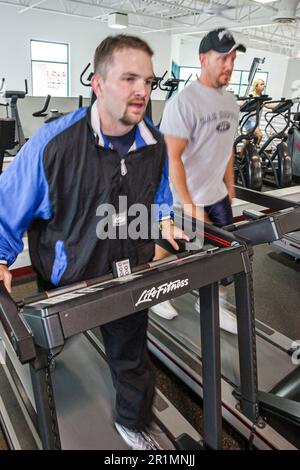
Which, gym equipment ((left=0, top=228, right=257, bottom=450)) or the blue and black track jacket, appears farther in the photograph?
the blue and black track jacket

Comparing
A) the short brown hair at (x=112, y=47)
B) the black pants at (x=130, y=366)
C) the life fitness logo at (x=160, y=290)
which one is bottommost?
the black pants at (x=130, y=366)

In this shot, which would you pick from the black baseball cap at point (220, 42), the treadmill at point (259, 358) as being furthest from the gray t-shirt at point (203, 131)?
the treadmill at point (259, 358)

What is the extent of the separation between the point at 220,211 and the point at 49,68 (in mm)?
11780

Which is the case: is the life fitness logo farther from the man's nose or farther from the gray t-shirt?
the gray t-shirt

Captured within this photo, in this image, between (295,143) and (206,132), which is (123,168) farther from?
(295,143)

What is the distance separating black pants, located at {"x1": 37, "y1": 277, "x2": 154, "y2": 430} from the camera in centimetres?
149

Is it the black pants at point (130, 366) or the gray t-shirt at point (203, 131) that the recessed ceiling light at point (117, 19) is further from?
the black pants at point (130, 366)

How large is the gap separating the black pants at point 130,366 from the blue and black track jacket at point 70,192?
211 mm

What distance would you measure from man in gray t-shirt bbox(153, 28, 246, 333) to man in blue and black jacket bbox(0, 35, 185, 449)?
474mm

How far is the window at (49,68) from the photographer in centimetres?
1167

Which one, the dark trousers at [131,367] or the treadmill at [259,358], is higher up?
the dark trousers at [131,367]

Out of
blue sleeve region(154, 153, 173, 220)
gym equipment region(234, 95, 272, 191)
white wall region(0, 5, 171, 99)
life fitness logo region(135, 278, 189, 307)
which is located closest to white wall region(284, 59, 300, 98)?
white wall region(0, 5, 171, 99)
